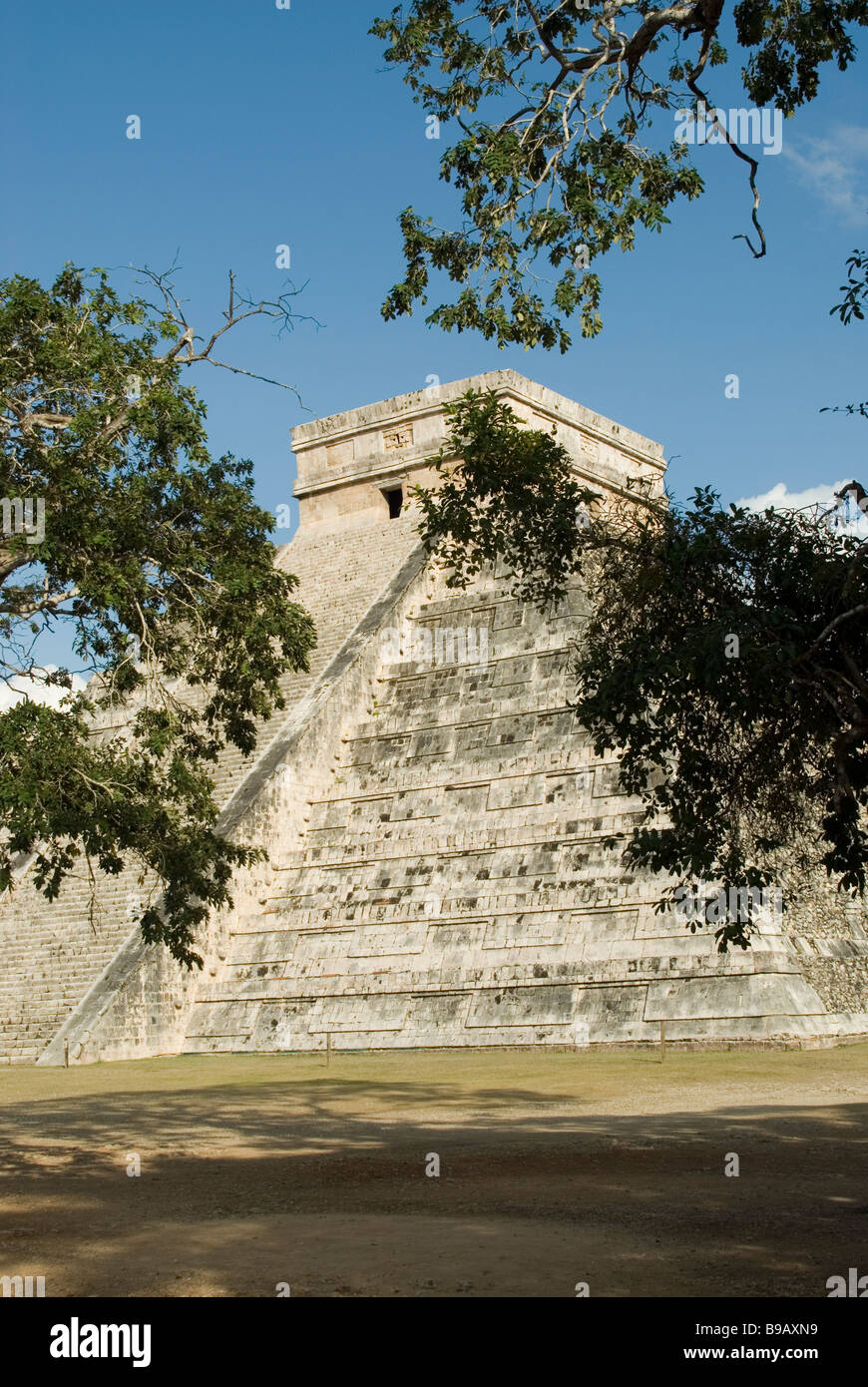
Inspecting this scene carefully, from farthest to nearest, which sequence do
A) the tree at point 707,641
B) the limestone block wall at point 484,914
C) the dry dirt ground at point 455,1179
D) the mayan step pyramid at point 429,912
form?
the mayan step pyramid at point 429,912 < the limestone block wall at point 484,914 < the tree at point 707,641 < the dry dirt ground at point 455,1179

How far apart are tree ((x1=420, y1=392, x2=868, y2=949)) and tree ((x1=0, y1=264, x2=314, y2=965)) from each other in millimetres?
2585

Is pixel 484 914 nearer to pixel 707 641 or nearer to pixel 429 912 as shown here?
pixel 429 912

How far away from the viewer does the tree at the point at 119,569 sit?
9.66 metres

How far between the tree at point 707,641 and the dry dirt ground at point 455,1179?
1795 millimetres

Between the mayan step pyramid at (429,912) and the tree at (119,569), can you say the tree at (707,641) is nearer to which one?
the tree at (119,569)

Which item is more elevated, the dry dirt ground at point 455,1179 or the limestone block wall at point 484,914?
the limestone block wall at point 484,914

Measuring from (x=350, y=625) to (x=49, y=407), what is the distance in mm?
14428

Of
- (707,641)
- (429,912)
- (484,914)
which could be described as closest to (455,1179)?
(707,641)

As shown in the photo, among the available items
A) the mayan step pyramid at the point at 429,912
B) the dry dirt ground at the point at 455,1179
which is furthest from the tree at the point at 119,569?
the mayan step pyramid at the point at 429,912

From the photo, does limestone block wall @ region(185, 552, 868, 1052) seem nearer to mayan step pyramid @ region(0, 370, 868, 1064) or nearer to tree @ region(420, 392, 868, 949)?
mayan step pyramid @ region(0, 370, 868, 1064)

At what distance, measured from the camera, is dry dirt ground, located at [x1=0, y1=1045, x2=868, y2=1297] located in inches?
229

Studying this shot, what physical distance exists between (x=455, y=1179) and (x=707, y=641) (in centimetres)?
378

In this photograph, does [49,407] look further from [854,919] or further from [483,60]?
[854,919]

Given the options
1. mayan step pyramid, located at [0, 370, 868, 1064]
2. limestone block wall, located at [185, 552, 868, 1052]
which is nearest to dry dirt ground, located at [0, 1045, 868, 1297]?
limestone block wall, located at [185, 552, 868, 1052]
